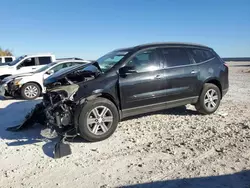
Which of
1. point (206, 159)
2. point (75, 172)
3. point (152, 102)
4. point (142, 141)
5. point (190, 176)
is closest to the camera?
point (190, 176)

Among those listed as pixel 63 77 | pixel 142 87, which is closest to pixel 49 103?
pixel 63 77

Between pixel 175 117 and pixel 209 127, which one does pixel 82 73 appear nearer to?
pixel 175 117

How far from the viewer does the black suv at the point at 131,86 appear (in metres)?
4.71

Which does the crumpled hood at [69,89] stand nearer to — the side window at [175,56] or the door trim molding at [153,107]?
the door trim molding at [153,107]

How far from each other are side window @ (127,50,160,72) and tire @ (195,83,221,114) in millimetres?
1557

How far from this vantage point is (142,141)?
15.6 feet

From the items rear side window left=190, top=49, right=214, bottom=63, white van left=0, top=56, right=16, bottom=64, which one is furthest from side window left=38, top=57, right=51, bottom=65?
white van left=0, top=56, right=16, bottom=64

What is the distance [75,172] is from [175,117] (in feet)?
11.1

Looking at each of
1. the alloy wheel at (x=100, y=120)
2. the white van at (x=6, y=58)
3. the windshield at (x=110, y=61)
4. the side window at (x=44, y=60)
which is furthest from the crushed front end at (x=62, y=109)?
the white van at (x=6, y=58)

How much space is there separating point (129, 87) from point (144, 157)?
165 centimetres

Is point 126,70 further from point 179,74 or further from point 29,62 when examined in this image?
point 29,62

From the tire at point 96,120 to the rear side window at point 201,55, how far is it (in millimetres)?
2682

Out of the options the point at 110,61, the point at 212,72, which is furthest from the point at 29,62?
the point at 212,72

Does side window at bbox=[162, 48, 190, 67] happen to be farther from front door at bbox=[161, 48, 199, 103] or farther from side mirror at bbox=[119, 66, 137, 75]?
side mirror at bbox=[119, 66, 137, 75]
